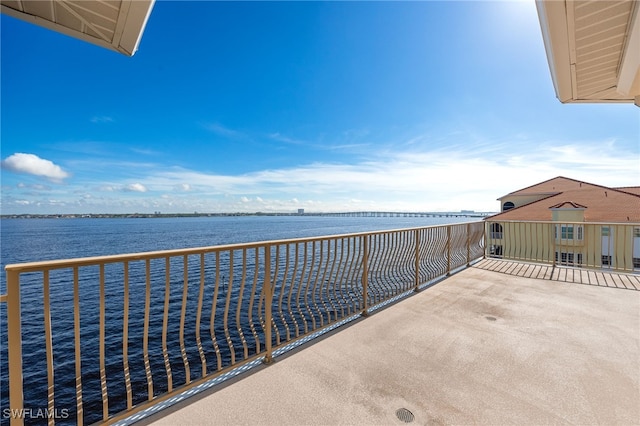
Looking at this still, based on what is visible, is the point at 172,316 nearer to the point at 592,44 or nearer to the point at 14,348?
the point at 14,348

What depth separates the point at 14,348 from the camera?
4.08ft

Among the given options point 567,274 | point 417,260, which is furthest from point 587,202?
point 417,260

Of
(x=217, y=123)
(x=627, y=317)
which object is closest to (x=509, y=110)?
(x=627, y=317)

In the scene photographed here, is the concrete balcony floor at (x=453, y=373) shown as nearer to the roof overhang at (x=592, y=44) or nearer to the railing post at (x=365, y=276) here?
the railing post at (x=365, y=276)

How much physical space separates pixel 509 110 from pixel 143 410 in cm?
1111

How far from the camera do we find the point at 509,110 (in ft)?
28.3

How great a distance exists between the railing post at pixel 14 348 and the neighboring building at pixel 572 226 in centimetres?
663

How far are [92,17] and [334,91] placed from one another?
42.9 feet

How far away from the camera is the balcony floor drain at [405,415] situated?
5.14ft

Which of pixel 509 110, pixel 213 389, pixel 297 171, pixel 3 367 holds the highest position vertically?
pixel 297 171

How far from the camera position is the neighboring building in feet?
16.1

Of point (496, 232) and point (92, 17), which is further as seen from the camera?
point (496, 232)

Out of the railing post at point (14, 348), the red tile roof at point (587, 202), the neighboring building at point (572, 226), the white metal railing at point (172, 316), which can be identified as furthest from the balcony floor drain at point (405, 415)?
the red tile roof at point (587, 202)

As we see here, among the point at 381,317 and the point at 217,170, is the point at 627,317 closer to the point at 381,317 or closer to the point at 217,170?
the point at 381,317
